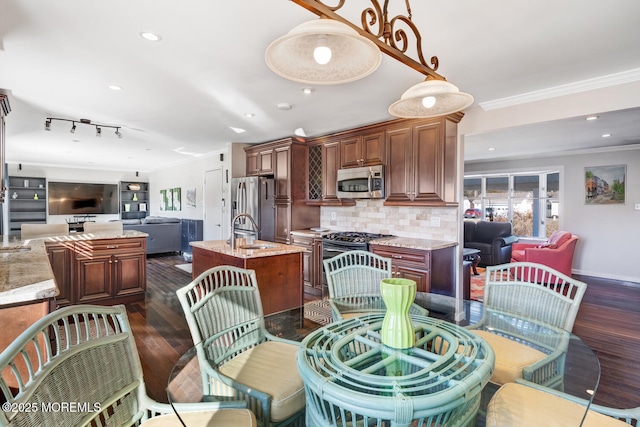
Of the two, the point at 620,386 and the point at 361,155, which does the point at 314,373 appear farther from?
the point at 361,155

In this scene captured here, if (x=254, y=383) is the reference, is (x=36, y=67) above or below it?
above

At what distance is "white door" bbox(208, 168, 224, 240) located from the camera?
21.7ft

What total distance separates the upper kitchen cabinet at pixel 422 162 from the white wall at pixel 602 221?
4.23 metres

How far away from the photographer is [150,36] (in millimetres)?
2160

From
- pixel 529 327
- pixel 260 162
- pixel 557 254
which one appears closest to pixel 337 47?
pixel 529 327

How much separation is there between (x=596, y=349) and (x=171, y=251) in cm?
782

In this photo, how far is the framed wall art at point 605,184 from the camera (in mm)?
5670

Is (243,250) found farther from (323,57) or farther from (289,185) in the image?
(323,57)

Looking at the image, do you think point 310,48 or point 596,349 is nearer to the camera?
point 310,48

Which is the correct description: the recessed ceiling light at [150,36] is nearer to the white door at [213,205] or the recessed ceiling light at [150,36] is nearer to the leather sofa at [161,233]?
the white door at [213,205]

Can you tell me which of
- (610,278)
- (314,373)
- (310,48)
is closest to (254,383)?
(314,373)

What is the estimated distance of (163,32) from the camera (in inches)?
83.2

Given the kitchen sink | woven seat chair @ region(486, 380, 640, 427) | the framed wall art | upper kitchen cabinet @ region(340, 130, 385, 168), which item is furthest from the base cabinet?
the framed wall art

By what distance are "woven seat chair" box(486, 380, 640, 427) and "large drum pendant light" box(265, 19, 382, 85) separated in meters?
1.41
